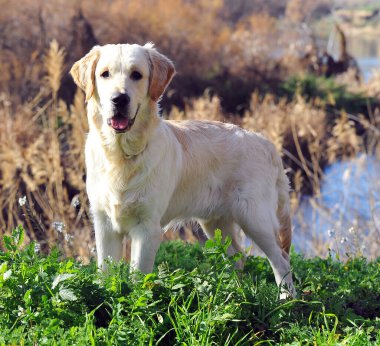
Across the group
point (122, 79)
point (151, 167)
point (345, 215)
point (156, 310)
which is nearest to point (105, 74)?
point (122, 79)

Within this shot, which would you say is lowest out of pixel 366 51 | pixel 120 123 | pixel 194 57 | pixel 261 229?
pixel 366 51

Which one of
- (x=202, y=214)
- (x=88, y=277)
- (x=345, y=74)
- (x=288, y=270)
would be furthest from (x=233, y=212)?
(x=345, y=74)

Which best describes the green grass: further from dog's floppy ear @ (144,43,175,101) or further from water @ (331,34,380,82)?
water @ (331,34,380,82)

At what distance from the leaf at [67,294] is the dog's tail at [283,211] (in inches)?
83.4

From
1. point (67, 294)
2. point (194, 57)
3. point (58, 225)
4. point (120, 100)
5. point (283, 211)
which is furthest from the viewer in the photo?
point (194, 57)

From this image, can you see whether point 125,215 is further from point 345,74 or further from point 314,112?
point 345,74

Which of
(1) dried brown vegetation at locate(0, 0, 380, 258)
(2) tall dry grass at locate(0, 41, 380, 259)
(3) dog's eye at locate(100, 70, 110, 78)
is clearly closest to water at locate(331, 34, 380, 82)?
(1) dried brown vegetation at locate(0, 0, 380, 258)

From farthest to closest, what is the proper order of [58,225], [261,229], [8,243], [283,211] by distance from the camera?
[283,211]
[261,229]
[58,225]
[8,243]

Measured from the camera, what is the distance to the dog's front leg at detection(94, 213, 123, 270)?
4277mm

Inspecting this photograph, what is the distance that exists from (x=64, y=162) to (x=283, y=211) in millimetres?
4241

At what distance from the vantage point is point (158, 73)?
4.29 metres

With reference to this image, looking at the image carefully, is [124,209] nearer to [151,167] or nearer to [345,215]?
[151,167]

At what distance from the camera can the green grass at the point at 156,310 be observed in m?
3.32

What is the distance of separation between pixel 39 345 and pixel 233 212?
1.96 meters
